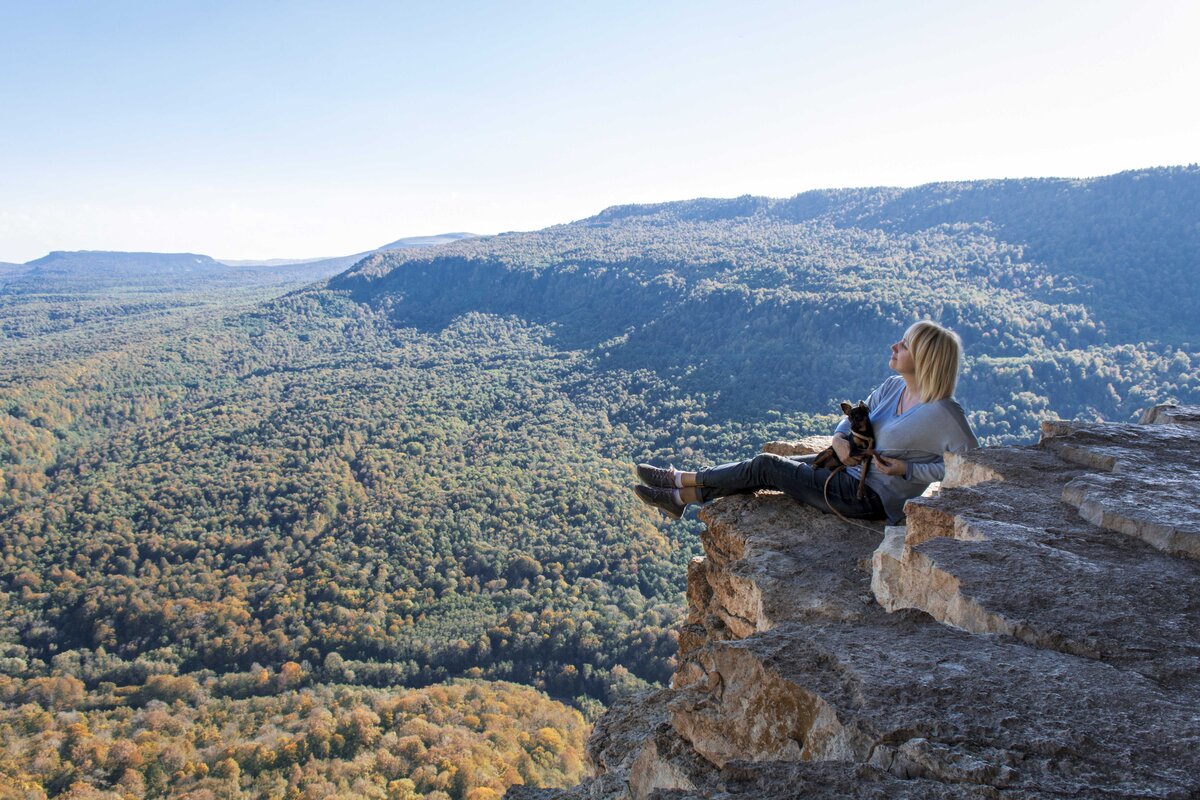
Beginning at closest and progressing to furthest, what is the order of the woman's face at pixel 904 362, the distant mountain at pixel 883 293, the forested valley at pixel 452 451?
the woman's face at pixel 904 362 < the forested valley at pixel 452 451 < the distant mountain at pixel 883 293

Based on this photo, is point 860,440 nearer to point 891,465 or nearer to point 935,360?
point 891,465

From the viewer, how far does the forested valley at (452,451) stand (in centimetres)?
3603

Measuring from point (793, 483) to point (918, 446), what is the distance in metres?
1.11

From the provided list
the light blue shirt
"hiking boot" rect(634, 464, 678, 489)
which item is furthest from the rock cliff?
"hiking boot" rect(634, 464, 678, 489)

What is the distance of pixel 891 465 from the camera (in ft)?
17.8

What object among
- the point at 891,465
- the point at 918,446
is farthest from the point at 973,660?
the point at 918,446

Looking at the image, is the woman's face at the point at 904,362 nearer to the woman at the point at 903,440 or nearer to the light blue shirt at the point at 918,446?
the woman at the point at 903,440

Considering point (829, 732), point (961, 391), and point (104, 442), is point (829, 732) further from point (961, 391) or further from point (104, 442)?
point (104, 442)

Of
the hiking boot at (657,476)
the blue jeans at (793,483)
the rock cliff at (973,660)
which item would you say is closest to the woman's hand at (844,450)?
the blue jeans at (793,483)

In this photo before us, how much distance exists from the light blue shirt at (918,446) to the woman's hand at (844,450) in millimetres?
158

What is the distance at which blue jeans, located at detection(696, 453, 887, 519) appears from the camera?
5.74m

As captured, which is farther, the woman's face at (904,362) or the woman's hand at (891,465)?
the woman's face at (904,362)

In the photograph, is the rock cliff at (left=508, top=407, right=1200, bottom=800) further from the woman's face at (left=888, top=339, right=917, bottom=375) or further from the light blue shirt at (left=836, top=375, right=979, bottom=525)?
the woman's face at (left=888, top=339, right=917, bottom=375)

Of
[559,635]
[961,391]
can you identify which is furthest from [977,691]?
[961,391]
